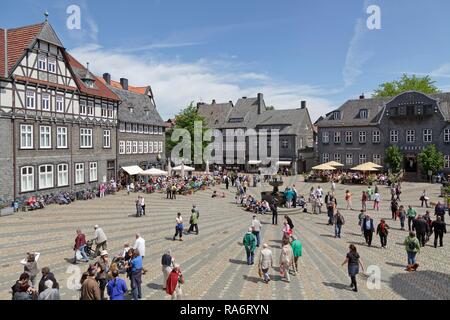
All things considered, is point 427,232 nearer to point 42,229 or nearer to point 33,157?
point 42,229

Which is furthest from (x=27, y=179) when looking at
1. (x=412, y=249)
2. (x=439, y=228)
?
(x=439, y=228)

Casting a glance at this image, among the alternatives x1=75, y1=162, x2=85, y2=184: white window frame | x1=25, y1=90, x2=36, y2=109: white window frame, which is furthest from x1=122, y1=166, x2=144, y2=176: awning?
x1=25, y1=90, x2=36, y2=109: white window frame

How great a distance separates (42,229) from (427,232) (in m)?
19.4

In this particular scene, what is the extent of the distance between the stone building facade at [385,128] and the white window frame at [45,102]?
3821cm

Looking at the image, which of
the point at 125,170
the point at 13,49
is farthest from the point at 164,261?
the point at 125,170

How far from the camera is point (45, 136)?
28359 millimetres

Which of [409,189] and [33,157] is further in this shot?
[409,189]

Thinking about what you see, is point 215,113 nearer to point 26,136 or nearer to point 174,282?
point 26,136

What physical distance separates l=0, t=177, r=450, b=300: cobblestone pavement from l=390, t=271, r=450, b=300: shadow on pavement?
28 mm

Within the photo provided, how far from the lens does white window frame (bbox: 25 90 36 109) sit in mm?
26516

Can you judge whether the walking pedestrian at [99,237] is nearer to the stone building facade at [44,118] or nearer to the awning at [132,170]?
the stone building facade at [44,118]

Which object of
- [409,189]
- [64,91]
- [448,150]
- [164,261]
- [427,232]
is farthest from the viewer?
[448,150]
